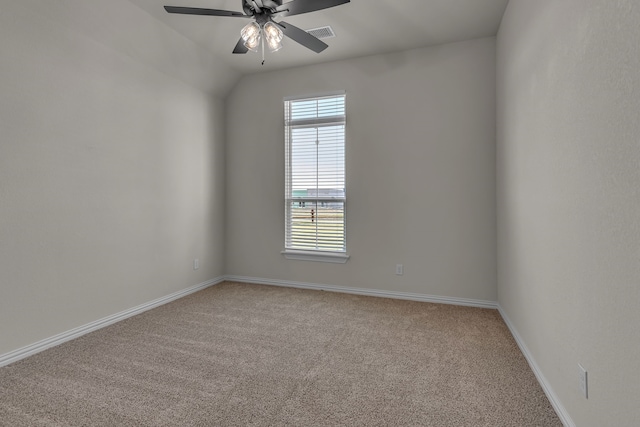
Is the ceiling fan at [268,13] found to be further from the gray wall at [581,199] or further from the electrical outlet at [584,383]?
the electrical outlet at [584,383]

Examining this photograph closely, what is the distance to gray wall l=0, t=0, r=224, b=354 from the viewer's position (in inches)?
94.7

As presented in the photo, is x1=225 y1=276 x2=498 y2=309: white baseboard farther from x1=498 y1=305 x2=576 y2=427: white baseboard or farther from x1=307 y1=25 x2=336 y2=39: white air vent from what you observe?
x1=307 y1=25 x2=336 y2=39: white air vent

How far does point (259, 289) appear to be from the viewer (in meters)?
4.32

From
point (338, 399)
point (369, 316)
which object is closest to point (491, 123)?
point (369, 316)

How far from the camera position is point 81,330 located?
112 inches

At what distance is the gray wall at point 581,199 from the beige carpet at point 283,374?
1.43 feet

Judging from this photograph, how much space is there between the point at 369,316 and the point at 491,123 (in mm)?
2452

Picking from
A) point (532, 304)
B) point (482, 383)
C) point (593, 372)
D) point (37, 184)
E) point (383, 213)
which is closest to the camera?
point (593, 372)

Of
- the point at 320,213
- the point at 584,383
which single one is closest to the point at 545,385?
the point at 584,383

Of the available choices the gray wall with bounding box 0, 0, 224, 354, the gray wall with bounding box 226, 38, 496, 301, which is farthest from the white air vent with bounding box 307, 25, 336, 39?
the gray wall with bounding box 0, 0, 224, 354

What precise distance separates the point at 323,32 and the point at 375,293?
302 cm

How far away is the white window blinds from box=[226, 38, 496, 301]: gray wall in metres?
0.12

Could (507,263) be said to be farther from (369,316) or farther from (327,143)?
(327,143)

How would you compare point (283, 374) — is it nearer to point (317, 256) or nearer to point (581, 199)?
point (581, 199)
